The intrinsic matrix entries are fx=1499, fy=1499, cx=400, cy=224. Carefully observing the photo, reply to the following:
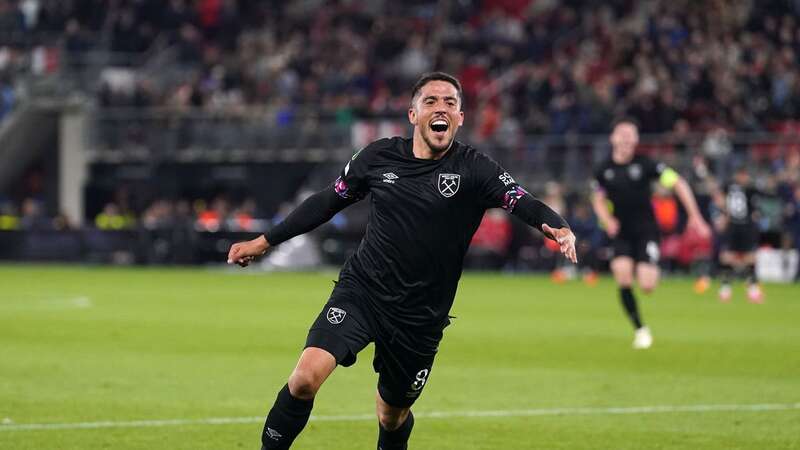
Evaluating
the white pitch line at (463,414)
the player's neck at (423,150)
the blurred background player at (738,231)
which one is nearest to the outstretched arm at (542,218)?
the player's neck at (423,150)

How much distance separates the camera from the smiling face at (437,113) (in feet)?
25.5

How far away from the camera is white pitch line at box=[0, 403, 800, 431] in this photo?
10.3 meters

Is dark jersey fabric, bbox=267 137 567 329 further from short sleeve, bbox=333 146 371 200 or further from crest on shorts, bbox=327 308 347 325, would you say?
crest on shorts, bbox=327 308 347 325

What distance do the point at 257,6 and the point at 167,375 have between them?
1256 inches

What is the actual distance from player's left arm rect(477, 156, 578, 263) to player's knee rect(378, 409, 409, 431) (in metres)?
1.22

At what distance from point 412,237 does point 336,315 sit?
574 millimetres

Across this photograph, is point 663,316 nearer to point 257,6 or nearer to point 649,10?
point 649,10

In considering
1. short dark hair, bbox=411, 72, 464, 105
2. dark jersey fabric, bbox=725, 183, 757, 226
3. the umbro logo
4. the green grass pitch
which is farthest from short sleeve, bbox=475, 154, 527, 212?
dark jersey fabric, bbox=725, 183, 757, 226

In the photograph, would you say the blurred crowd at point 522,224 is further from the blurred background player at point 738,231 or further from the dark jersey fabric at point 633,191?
the dark jersey fabric at point 633,191

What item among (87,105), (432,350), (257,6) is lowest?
(87,105)

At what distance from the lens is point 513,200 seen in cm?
775

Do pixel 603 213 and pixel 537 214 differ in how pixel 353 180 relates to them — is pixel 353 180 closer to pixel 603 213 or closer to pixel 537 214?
pixel 537 214

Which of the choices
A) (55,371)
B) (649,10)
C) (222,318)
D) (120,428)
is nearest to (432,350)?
(120,428)

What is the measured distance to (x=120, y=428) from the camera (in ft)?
33.4
